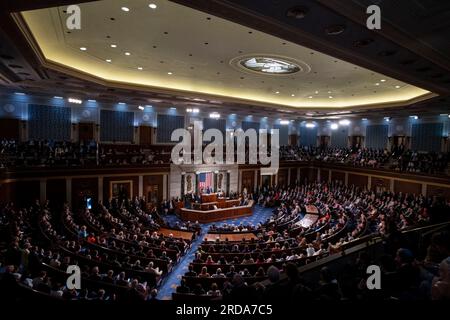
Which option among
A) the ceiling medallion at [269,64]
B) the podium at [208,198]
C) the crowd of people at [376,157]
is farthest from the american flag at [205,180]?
the ceiling medallion at [269,64]

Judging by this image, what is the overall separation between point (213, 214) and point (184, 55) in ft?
38.0

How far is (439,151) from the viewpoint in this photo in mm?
23625

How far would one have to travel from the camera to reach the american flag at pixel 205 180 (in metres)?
25.2

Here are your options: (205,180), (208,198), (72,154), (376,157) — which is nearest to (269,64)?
(208,198)

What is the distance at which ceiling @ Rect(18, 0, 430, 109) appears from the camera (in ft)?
29.8

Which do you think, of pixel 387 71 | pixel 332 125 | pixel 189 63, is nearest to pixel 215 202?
pixel 189 63

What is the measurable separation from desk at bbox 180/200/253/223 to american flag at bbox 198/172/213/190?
472cm

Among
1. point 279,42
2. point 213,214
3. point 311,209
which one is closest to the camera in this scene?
point 279,42

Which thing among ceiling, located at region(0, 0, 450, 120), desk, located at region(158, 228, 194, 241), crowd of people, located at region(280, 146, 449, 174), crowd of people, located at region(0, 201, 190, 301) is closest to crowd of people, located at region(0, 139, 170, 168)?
crowd of people, located at region(0, 201, 190, 301)

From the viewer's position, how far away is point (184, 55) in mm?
12859

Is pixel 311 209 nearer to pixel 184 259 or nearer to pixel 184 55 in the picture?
pixel 184 259

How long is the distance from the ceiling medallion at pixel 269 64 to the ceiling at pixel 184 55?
223mm

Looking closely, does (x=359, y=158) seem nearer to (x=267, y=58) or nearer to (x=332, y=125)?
(x=332, y=125)
